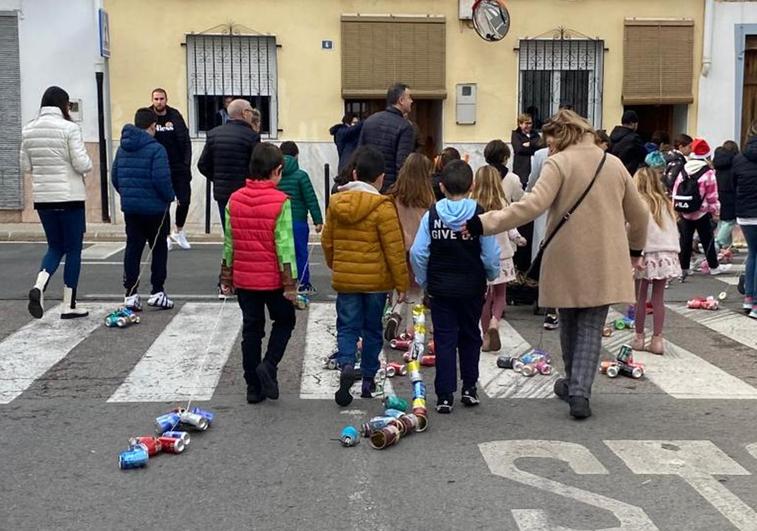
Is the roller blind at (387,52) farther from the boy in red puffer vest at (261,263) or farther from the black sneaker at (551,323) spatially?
the boy in red puffer vest at (261,263)

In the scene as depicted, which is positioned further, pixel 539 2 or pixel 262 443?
pixel 539 2

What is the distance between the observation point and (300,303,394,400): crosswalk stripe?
22.7 feet

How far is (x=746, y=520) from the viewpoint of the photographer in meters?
4.62

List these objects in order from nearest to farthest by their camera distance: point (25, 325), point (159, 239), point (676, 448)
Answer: point (676, 448) < point (25, 325) < point (159, 239)

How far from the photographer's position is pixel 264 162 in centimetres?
643

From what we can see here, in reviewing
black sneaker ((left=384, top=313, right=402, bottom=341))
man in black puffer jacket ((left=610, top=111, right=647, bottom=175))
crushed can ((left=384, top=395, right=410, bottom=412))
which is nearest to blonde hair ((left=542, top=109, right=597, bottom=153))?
crushed can ((left=384, top=395, right=410, bottom=412))

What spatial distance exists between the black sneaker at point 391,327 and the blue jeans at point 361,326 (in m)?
1.50

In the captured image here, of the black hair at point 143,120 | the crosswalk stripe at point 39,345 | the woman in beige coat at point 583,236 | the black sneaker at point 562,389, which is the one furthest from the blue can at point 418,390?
the black hair at point 143,120

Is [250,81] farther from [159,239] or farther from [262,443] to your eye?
[262,443]

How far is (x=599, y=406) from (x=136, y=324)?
4.42 metres

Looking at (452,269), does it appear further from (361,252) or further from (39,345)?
(39,345)

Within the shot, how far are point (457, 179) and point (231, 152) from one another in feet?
13.2

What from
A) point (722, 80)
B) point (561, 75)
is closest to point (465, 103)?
point (561, 75)

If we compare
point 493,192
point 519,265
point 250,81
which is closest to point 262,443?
point 493,192
